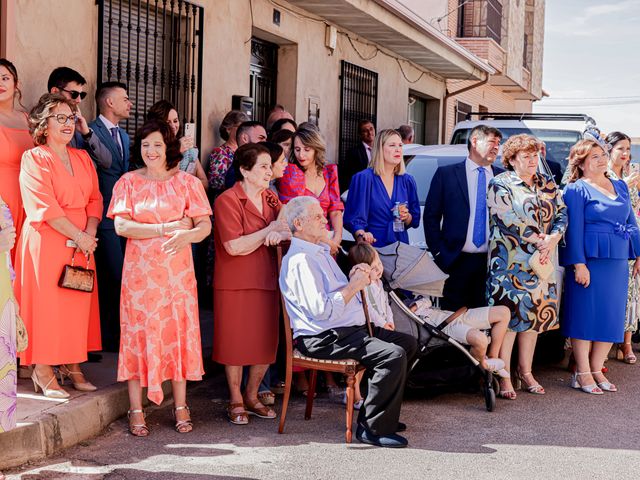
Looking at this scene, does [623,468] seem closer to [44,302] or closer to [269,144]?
[269,144]

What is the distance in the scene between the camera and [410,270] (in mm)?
6133

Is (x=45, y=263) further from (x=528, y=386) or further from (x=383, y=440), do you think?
(x=528, y=386)

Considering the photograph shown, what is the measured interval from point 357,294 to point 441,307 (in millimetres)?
1582

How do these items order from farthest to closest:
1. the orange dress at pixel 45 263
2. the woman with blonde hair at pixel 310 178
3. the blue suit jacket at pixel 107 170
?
the woman with blonde hair at pixel 310 178 < the blue suit jacket at pixel 107 170 < the orange dress at pixel 45 263

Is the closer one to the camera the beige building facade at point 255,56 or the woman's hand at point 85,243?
the woman's hand at point 85,243

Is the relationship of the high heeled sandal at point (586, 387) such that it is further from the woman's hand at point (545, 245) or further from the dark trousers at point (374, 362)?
the dark trousers at point (374, 362)

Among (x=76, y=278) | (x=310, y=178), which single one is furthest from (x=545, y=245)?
(x=76, y=278)

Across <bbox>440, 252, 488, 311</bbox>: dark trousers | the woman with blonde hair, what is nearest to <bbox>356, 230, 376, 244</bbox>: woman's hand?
the woman with blonde hair

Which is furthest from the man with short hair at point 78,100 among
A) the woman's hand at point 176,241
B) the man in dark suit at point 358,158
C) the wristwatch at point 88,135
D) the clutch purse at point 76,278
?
the man in dark suit at point 358,158

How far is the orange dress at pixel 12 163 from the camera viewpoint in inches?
216

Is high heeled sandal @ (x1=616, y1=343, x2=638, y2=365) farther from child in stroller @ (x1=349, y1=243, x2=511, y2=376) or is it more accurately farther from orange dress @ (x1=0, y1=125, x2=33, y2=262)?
orange dress @ (x1=0, y1=125, x2=33, y2=262)

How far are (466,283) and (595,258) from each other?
1.03 meters

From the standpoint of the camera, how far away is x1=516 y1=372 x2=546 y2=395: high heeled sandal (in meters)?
6.75

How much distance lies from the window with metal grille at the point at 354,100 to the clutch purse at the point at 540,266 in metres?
6.20
